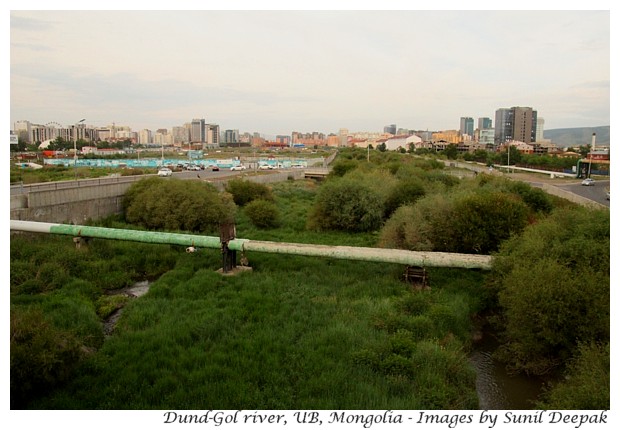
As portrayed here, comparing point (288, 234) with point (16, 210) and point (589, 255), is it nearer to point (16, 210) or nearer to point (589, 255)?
point (16, 210)

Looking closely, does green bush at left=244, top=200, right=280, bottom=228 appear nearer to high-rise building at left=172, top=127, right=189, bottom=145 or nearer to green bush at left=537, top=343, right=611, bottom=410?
green bush at left=537, top=343, right=611, bottom=410

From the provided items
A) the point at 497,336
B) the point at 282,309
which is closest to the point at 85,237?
the point at 282,309

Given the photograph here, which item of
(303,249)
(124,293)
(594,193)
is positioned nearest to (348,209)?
(303,249)

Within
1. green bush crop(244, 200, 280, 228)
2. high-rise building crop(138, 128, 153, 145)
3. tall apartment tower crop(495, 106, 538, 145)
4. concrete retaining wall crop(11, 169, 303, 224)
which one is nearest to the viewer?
concrete retaining wall crop(11, 169, 303, 224)

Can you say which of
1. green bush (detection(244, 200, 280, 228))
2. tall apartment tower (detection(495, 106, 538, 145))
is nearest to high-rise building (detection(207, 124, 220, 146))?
tall apartment tower (detection(495, 106, 538, 145))

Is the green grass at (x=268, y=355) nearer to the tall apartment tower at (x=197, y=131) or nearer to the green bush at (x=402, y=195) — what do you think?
the green bush at (x=402, y=195)

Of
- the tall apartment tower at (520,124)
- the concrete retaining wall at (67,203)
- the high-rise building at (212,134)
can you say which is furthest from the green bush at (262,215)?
the tall apartment tower at (520,124)

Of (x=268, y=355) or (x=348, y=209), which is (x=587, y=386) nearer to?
(x=268, y=355)

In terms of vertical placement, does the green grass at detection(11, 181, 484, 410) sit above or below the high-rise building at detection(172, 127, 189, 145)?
below
